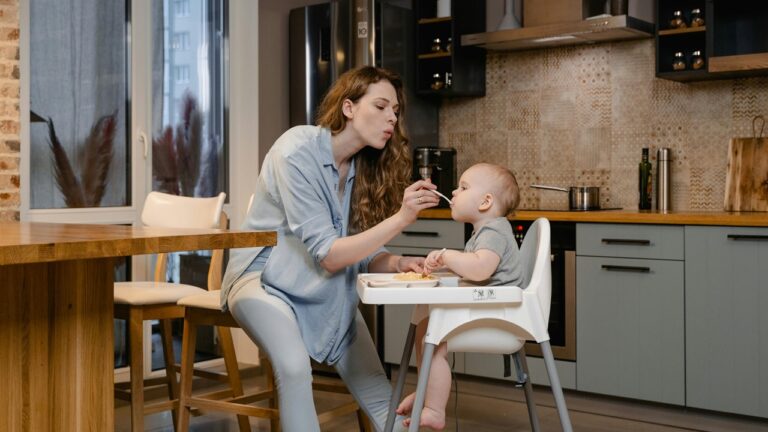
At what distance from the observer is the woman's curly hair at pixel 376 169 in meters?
2.62

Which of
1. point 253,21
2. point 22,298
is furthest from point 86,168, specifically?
point 22,298

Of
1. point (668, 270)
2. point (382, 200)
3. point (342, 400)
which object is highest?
point (382, 200)

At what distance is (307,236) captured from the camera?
7.89 feet

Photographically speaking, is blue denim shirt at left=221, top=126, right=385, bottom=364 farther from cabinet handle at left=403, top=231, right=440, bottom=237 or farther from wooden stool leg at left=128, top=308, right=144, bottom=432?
cabinet handle at left=403, top=231, right=440, bottom=237

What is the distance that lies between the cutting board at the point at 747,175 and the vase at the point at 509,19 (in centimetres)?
123

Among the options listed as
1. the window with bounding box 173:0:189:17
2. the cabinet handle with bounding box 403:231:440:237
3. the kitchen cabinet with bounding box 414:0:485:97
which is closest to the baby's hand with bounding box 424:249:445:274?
the cabinet handle with bounding box 403:231:440:237

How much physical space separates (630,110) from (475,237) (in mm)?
2489

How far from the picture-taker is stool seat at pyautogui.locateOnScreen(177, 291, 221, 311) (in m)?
2.97

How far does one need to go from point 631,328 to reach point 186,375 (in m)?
1.96

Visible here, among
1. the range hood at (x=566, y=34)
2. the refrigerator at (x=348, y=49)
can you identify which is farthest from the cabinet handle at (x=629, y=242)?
the refrigerator at (x=348, y=49)

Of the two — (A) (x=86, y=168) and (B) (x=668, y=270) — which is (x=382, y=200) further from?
(A) (x=86, y=168)

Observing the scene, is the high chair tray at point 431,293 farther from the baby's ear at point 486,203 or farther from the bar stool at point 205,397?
the bar stool at point 205,397

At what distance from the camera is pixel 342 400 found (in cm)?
425

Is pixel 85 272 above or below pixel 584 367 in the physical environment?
above
